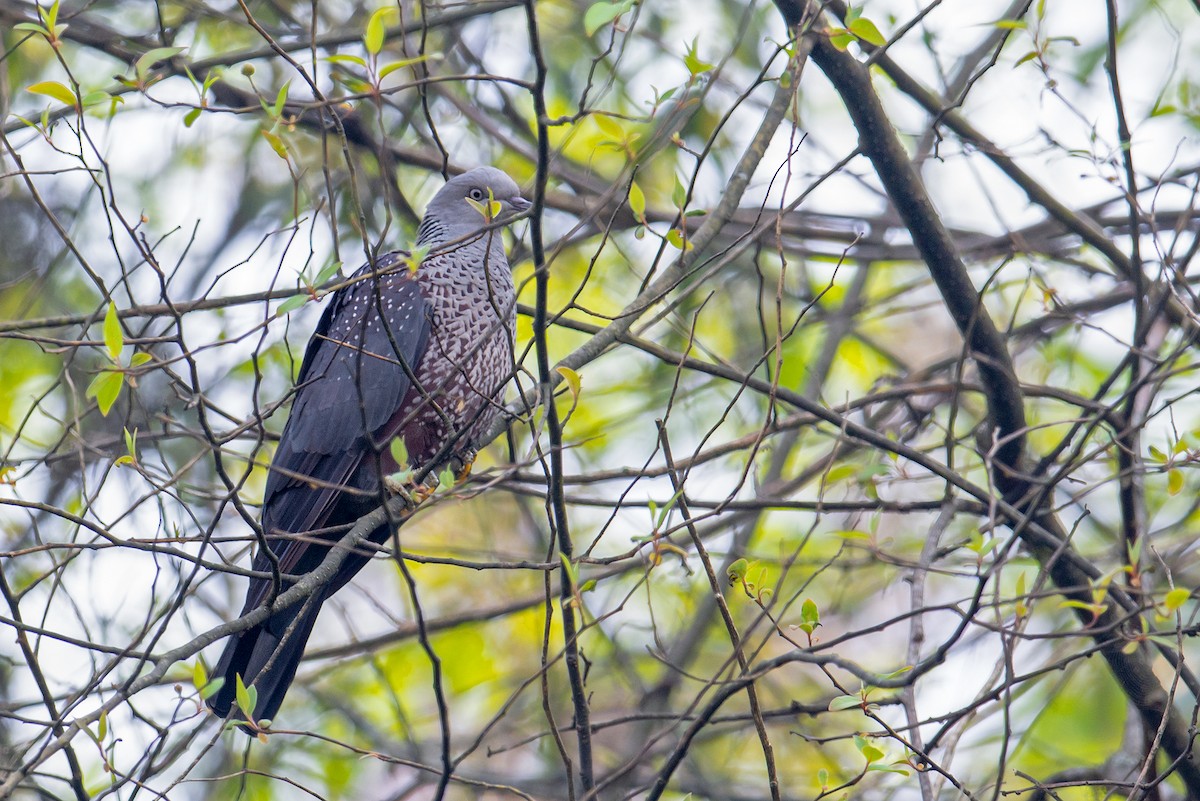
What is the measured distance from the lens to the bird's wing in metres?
4.06

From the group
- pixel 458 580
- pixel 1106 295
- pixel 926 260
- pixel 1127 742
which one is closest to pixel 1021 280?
pixel 1106 295

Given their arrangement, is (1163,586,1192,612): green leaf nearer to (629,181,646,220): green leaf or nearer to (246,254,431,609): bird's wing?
(629,181,646,220): green leaf

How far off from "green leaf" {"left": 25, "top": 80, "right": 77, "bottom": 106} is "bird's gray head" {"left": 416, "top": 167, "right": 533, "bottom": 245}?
233cm

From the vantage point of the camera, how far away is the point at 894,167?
3.53 m

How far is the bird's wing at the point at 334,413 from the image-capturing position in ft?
13.3

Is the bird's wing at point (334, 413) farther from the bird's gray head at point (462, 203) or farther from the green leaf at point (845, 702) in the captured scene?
the green leaf at point (845, 702)

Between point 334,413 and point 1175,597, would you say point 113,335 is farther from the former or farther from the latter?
point 1175,597

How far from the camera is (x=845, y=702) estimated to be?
2570 mm

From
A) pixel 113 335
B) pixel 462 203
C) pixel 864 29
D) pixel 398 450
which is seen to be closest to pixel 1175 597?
pixel 864 29

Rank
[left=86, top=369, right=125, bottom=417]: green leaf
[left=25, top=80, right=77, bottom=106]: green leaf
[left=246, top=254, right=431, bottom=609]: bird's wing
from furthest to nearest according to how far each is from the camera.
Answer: [left=246, top=254, right=431, bottom=609]: bird's wing
[left=86, top=369, right=125, bottom=417]: green leaf
[left=25, top=80, right=77, bottom=106]: green leaf

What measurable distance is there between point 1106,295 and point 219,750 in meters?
4.99

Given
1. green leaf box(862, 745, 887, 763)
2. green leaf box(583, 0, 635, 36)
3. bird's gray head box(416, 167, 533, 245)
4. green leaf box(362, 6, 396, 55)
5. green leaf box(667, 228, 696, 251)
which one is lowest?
green leaf box(862, 745, 887, 763)

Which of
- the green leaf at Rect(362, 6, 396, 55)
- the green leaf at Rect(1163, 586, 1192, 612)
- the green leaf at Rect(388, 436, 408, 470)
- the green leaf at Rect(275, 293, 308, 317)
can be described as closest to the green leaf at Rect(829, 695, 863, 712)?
the green leaf at Rect(1163, 586, 1192, 612)

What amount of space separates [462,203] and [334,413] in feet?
4.10
